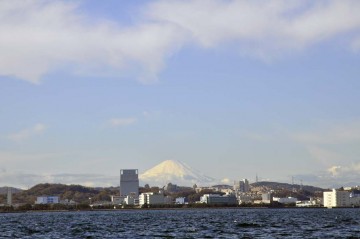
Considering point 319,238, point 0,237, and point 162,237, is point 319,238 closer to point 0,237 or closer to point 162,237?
point 162,237

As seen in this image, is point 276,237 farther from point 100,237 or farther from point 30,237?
point 30,237

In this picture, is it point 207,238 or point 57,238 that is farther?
point 57,238

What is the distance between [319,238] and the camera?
73.4 m

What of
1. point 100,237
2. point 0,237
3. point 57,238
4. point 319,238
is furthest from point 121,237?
point 319,238

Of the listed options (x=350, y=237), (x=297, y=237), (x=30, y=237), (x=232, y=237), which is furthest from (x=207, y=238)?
→ (x=30, y=237)

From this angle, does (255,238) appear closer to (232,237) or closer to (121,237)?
(232,237)

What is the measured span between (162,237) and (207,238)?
559 centimetres

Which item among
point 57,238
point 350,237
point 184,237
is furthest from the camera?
point 57,238

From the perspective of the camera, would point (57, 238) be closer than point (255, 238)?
No

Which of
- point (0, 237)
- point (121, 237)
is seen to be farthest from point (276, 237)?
point (0, 237)

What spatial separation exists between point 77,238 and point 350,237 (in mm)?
29112

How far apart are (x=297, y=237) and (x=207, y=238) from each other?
9.27 m

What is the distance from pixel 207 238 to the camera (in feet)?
249

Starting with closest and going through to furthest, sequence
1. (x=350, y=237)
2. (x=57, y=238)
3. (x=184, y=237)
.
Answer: (x=350, y=237)
(x=184, y=237)
(x=57, y=238)
